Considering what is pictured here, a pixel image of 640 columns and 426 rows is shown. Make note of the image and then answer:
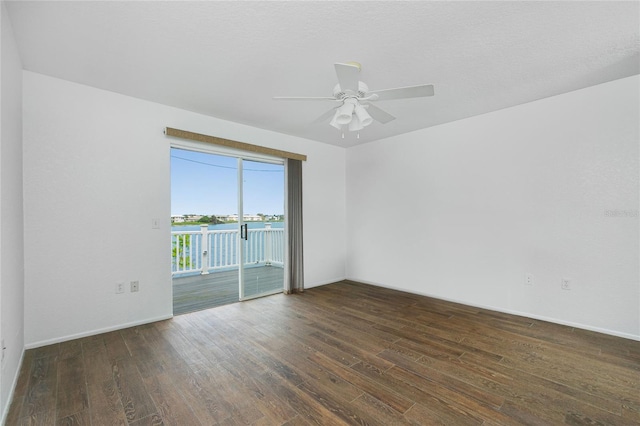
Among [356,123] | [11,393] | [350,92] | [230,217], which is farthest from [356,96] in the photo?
[11,393]

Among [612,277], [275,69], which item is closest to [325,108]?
[275,69]

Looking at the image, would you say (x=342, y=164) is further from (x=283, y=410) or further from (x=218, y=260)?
(x=283, y=410)

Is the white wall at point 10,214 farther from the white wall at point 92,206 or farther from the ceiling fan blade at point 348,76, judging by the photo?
the ceiling fan blade at point 348,76

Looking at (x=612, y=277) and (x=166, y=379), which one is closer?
(x=166, y=379)

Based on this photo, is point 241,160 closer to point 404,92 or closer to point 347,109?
point 347,109

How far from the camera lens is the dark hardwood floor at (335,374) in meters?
1.70

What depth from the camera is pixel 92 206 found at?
2.82m

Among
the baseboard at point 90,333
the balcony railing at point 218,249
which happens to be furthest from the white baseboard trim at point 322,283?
the baseboard at point 90,333

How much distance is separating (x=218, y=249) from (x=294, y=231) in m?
2.06

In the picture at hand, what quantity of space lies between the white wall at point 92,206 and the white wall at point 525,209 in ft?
10.4

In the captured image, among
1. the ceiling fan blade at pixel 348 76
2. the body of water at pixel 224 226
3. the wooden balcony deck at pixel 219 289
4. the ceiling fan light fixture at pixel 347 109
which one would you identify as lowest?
the wooden balcony deck at pixel 219 289

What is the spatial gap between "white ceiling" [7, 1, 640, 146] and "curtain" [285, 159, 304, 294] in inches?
58.9

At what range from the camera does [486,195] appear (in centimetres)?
361

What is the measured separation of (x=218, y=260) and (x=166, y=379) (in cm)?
369
